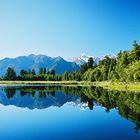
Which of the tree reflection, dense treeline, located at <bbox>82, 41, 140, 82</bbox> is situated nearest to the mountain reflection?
the tree reflection

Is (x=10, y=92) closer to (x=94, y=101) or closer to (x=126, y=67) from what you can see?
(x=126, y=67)

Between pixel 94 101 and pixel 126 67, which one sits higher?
pixel 126 67

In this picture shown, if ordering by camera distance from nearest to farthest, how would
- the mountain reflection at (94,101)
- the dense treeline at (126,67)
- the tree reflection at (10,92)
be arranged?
the mountain reflection at (94,101), the tree reflection at (10,92), the dense treeline at (126,67)

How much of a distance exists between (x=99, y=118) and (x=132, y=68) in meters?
59.7

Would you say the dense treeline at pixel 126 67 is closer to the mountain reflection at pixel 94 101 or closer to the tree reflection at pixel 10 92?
the mountain reflection at pixel 94 101

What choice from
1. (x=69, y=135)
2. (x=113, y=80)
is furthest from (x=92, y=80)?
(x=69, y=135)

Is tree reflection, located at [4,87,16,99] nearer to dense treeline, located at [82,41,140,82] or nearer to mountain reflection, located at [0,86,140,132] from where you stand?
mountain reflection, located at [0,86,140,132]

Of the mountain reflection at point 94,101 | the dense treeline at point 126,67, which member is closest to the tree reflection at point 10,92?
the mountain reflection at point 94,101

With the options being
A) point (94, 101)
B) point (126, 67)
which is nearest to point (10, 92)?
point (126, 67)

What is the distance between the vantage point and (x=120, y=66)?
112 meters

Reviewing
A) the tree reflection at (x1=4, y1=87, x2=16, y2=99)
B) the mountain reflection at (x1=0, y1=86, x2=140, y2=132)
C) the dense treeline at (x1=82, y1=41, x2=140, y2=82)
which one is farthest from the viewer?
the dense treeline at (x1=82, y1=41, x2=140, y2=82)

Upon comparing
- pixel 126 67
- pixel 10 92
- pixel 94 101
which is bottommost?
pixel 94 101

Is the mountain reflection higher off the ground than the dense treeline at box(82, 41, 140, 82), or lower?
lower

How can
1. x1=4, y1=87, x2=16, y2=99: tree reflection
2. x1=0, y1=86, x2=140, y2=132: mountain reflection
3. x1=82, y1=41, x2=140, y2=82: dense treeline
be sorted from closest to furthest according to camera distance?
x1=0, y1=86, x2=140, y2=132: mountain reflection
x1=4, y1=87, x2=16, y2=99: tree reflection
x1=82, y1=41, x2=140, y2=82: dense treeline
